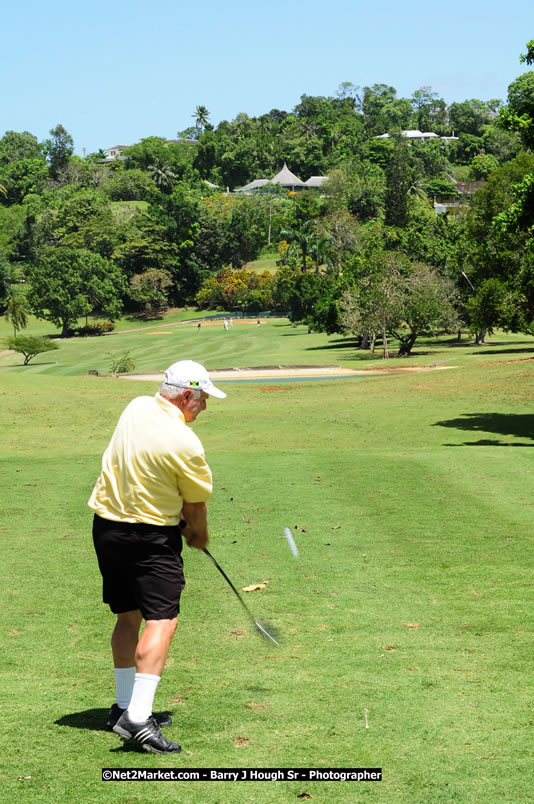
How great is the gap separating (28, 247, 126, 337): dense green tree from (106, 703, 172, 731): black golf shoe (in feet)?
356

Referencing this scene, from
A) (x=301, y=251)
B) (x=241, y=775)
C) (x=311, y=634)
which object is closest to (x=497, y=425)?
(x=311, y=634)

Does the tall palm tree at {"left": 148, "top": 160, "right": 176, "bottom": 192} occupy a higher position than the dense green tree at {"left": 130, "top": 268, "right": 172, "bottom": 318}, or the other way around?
the tall palm tree at {"left": 148, "top": 160, "right": 176, "bottom": 192}

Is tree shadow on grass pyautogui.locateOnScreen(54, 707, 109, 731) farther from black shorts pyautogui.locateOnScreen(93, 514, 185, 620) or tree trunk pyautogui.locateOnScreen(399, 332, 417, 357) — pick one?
tree trunk pyautogui.locateOnScreen(399, 332, 417, 357)

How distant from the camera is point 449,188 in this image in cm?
18550

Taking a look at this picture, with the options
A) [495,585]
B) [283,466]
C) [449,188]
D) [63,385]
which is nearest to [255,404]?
[63,385]

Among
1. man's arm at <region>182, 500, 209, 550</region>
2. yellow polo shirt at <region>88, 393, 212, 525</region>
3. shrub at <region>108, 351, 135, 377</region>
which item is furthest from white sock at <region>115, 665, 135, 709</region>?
shrub at <region>108, 351, 135, 377</region>

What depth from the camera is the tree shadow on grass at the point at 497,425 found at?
27.6 m

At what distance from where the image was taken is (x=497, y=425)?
31.7 meters

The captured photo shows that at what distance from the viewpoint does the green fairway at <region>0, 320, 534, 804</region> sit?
18.5 ft

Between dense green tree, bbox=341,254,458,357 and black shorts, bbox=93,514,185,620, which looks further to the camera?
dense green tree, bbox=341,254,458,357

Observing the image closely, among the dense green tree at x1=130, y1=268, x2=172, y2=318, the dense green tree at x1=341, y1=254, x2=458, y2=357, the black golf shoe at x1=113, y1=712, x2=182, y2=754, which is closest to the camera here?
the black golf shoe at x1=113, y1=712, x2=182, y2=754

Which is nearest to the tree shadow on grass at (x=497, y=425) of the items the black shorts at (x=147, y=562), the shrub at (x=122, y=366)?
the black shorts at (x=147, y=562)

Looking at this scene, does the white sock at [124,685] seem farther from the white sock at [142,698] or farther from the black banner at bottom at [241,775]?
the black banner at bottom at [241,775]

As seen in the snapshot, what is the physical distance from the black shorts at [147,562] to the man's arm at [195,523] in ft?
0.69
